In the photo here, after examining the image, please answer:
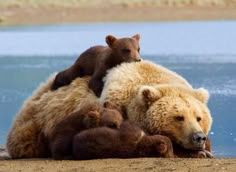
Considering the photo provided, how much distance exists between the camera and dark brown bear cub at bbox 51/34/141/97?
8227mm

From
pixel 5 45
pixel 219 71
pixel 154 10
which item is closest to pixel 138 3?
pixel 154 10

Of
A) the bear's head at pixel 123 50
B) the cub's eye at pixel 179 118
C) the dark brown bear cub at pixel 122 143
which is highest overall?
the bear's head at pixel 123 50

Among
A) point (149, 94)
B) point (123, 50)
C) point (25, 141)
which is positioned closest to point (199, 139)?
point (149, 94)

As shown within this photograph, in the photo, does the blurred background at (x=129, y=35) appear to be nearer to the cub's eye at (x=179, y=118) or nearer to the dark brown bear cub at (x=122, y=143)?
the cub's eye at (x=179, y=118)

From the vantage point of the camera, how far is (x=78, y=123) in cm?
770

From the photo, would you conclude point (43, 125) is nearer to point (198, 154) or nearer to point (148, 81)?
point (148, 81)

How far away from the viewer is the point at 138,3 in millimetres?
48812

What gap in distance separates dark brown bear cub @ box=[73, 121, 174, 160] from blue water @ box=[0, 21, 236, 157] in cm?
207

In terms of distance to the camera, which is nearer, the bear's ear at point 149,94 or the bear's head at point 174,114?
the bear's head at point 174,114

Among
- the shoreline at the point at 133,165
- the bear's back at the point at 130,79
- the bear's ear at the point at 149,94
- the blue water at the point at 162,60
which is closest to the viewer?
the shoreline at the point at 133,165

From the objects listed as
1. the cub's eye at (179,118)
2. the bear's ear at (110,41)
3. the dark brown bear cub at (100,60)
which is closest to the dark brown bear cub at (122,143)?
the cub's eye at (179,118)

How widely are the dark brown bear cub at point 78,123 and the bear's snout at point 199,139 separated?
2.03ft

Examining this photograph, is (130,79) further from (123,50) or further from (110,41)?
(110,41)

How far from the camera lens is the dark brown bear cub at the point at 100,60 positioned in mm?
8227
